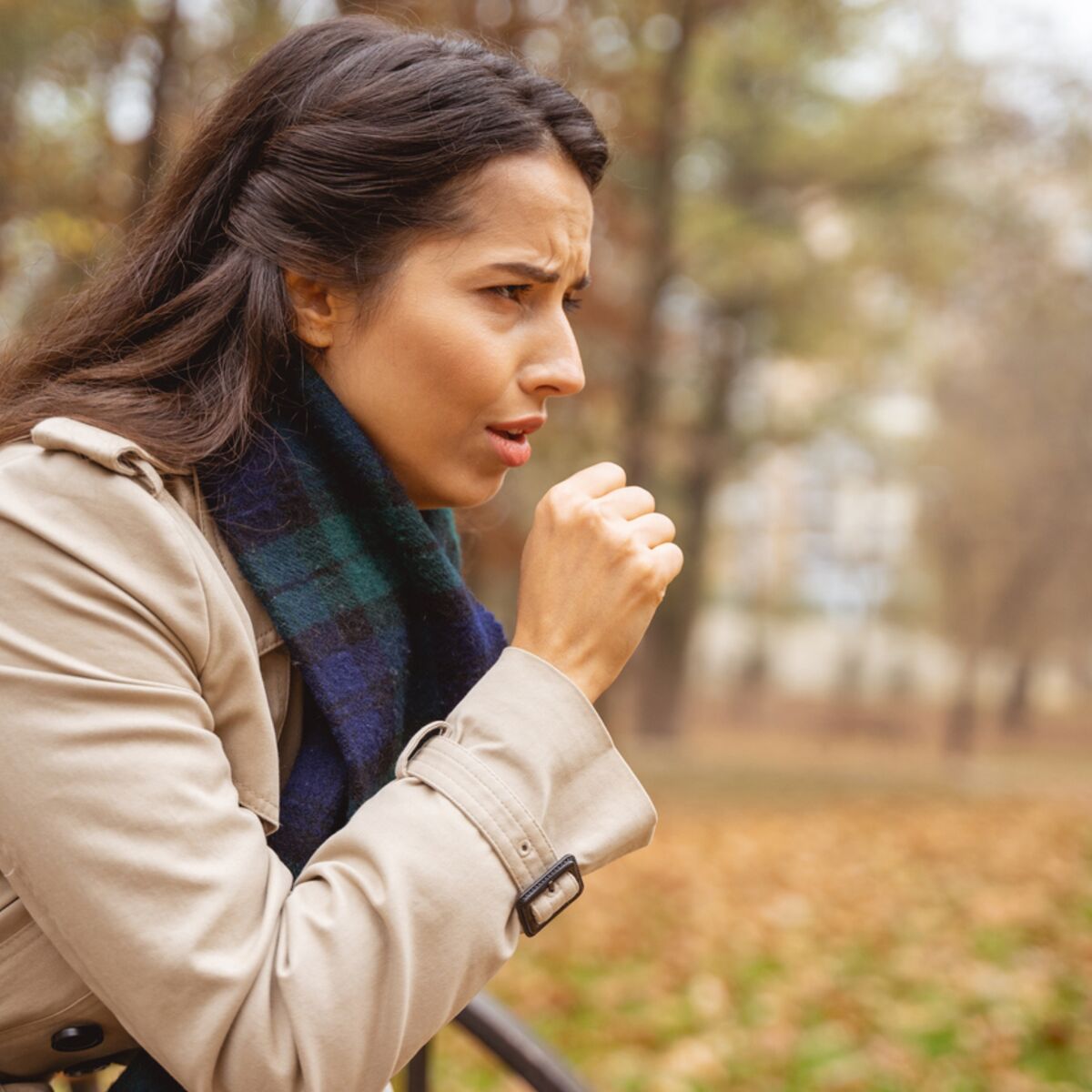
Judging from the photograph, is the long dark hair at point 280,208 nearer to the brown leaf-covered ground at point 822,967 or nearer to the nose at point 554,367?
the nose at point 554,367

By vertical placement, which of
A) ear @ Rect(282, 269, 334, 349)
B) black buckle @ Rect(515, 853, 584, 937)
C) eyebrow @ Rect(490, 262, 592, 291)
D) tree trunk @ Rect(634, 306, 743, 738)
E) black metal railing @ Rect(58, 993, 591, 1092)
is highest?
eyebrow @ Rect(490, 262, 592, 291)

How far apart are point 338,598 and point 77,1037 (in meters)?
0.59

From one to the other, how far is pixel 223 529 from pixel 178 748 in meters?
0.34

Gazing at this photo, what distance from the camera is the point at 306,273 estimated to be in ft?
5.36

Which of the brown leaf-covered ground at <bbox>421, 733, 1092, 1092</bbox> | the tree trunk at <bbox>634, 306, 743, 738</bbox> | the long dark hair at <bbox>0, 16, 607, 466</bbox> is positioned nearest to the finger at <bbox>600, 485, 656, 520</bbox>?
the long dark hair at <bbox>0, 16, 607, 466</bbox>

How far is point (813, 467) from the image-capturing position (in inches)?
840

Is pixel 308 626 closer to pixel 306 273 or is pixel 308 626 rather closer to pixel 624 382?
pixel 306 273

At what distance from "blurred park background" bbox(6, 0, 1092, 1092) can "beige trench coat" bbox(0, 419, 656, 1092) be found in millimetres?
1049

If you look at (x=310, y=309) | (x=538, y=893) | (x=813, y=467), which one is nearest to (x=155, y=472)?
(x=310, y=309)

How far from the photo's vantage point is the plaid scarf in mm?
1494

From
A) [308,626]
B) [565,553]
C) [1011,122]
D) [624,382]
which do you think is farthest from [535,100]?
[1011,122]

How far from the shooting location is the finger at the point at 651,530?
1521 mm

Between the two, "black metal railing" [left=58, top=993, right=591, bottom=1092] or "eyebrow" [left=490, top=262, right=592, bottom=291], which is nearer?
"eyebrow" [left=490, top=262, right=592, bottom=291]

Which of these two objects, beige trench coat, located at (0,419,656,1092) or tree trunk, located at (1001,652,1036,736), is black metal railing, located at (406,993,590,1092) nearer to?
beige trench coat, located at (0,419,656,1092)
